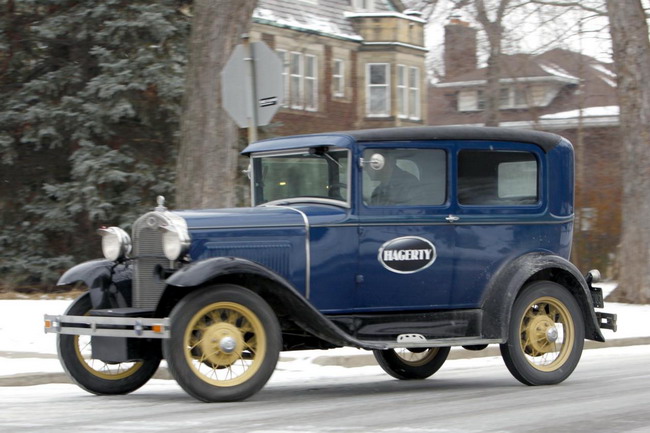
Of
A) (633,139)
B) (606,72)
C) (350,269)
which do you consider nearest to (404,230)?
(350,269)

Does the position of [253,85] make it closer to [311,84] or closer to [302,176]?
[302,176]

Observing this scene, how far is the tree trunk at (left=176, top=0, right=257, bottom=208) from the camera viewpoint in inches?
520

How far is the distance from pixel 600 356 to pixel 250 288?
211 inches

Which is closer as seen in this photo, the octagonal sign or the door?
the door

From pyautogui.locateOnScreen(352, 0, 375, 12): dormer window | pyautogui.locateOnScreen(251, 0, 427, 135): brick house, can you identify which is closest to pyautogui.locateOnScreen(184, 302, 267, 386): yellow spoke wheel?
pyautogui.locateOnScreen(251, 0, 427, 135): brick house

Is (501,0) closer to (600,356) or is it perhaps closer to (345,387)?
(600,356)

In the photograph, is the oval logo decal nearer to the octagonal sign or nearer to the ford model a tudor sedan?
the ford model a tudor sedan

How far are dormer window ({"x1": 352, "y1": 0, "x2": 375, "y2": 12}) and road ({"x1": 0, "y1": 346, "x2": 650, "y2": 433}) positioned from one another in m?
31.8

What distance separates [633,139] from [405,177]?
1040 centimetres

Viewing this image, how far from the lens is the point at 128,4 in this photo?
19.5 m

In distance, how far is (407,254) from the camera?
8914mm

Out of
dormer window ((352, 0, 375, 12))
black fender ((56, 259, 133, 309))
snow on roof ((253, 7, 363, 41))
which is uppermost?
dormer window ((352, 0, 375, 12))

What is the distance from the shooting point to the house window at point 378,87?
39.9 metres

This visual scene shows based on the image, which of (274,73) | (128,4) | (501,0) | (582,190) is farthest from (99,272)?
(582,190)
